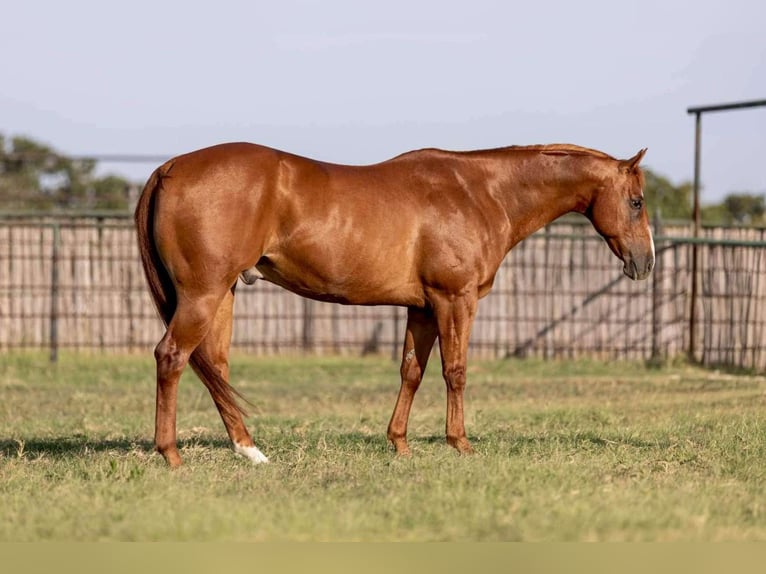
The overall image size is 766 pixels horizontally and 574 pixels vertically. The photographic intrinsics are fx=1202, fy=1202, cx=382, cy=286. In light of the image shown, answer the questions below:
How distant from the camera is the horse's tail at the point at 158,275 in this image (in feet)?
23.9

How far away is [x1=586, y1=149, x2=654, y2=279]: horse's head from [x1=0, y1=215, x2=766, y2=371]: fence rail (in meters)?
9.46

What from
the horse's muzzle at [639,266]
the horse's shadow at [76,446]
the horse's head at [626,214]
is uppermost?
the horse's head at [626,214]

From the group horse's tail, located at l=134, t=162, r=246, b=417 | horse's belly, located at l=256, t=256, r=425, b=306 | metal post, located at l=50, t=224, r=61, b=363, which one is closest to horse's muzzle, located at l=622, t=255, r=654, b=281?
horse's belly, located at l=256, t=256, r=425, b=306

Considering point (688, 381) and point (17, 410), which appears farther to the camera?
point (688, 381)

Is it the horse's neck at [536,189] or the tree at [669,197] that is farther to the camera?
the tree at [669,197]

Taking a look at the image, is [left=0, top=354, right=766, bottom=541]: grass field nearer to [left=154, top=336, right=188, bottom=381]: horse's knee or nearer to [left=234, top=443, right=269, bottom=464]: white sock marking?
[left=234, top=443, right=269, bottom=464]: white sock marking

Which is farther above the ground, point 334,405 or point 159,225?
point 159,225

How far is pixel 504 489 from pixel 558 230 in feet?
43.9

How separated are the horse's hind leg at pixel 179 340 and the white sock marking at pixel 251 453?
1.45 feet

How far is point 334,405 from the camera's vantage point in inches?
492

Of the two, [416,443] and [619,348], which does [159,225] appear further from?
[619,348]

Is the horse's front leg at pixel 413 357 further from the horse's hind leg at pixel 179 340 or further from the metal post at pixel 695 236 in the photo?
the metal post at pixel 695 236

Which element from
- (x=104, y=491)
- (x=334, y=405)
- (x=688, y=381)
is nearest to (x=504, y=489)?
(x=104, y=491)

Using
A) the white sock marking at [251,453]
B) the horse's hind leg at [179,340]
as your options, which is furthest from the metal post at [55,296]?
the horse's hind leg at [179,340]
